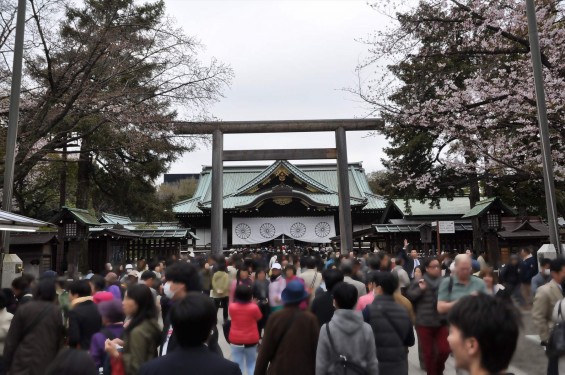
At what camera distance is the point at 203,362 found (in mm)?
2281

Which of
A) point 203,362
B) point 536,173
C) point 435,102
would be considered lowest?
point 203,362

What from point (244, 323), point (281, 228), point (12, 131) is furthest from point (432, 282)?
point (281, 228)

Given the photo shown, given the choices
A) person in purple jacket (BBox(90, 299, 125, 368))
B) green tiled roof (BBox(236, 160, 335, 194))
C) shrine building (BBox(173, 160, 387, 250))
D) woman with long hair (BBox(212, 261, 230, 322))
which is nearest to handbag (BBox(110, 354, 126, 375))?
person in purple jacket (BBox(90, 299, 125, 368))

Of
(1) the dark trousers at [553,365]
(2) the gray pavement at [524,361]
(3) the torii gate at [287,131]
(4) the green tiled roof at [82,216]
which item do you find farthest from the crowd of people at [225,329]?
(3) the torii gate at [287,131]

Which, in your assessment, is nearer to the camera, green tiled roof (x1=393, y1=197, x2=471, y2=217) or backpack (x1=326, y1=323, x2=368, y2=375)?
backpack (x1=326, y1=323, x2=368, y2=375)

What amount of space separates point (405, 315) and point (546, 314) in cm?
161

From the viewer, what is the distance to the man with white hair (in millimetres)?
4551

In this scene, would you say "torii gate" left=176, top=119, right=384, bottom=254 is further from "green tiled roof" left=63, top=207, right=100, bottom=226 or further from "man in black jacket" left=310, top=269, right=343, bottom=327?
"man in black jacket" left=310, top=269, right=343, bottom=327

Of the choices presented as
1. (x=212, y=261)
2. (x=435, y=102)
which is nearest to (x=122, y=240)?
(x=212, y=261)

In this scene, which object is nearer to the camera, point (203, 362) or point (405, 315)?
point (203, 362)

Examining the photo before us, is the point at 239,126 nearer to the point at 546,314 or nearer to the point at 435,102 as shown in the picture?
the point at 435,102

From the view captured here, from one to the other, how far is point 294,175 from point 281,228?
357cm

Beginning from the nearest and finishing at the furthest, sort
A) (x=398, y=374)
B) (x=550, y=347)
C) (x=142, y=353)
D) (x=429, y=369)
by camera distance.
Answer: (x=142, y=353) → (x=550, y=347) → (x=398, y=374) → (x=429, y=369)

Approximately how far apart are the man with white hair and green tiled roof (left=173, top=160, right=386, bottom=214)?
2415cm
